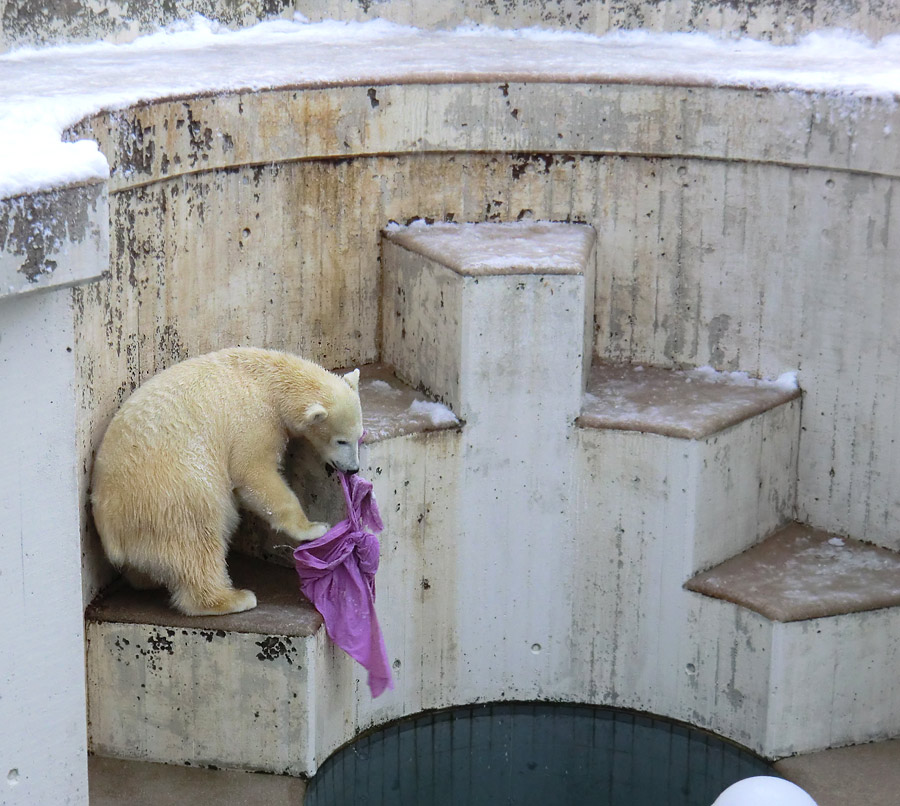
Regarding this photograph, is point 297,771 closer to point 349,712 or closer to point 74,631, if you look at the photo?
point 349,712

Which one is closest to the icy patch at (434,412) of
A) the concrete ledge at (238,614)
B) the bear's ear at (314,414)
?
the bear's ear at (314,414)

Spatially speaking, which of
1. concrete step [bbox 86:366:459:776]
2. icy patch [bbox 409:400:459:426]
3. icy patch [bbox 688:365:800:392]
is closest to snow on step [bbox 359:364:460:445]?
icy patch [bbox 409:400:459:426]

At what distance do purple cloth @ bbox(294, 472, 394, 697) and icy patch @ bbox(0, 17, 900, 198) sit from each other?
1507 mm

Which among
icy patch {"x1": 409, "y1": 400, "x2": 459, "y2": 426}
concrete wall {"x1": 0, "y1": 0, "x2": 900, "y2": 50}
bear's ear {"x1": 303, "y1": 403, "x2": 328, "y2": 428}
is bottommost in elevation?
icy patch {"x1": 409, "y1": 400, "x2": 459, "y2": 426}

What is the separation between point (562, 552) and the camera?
5.63 m

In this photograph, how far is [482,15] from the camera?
23.9ft

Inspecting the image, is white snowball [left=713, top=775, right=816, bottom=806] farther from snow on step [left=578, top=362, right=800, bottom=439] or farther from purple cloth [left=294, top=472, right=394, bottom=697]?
snow on step [left=578, top=362, right=800, bottom=439]

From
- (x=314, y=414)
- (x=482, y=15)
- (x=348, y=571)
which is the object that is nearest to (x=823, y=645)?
(x=348, y=571)

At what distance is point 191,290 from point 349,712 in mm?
1581

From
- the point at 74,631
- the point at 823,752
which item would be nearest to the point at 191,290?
the point at 74,631

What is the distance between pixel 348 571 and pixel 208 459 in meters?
0.59

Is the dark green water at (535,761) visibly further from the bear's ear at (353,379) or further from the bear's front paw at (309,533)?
the bear's ear at (353,379)

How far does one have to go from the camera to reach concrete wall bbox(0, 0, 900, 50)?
616 cm

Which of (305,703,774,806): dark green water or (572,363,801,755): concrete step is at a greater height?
(572,363,801,755): concrete step
